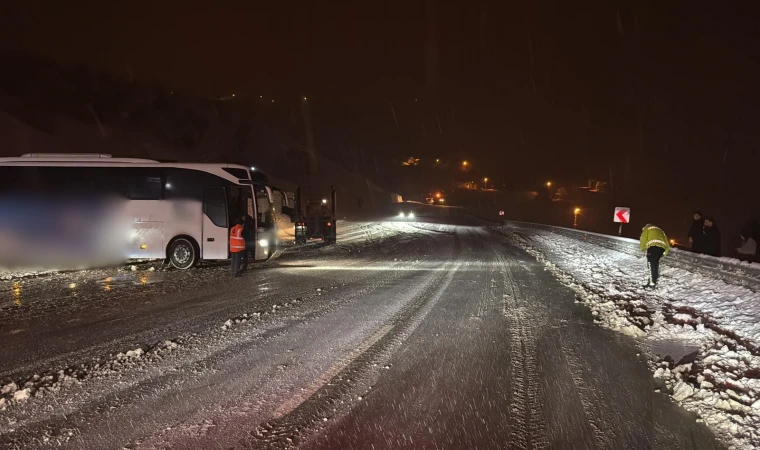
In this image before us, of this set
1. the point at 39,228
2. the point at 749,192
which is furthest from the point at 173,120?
the point at 749,192

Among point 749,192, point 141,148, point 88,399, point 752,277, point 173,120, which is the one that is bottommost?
point 88,399

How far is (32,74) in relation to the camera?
183 feet

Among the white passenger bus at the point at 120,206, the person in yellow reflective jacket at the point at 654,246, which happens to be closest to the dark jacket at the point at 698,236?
the person in yellow reflective jacket at the point at 654,246

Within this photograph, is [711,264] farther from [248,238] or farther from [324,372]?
[248,238]

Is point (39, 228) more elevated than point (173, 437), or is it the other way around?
point (39, 228)

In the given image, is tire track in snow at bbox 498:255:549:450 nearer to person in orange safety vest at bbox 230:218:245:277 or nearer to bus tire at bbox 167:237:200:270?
person in orange safety vest at bbox 230:218:245:277

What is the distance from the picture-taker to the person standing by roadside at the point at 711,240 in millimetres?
12719

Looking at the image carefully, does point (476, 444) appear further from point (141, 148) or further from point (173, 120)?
point (173, 120)

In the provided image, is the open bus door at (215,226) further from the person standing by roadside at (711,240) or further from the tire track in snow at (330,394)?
the person standing by roadside at (711,240)

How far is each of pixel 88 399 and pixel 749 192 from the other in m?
82.1

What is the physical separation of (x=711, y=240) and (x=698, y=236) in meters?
0.39

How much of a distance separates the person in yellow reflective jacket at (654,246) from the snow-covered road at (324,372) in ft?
8.90

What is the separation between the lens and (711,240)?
12844mm

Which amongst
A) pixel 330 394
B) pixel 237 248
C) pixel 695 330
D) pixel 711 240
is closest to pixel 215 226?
pixel 237 248
